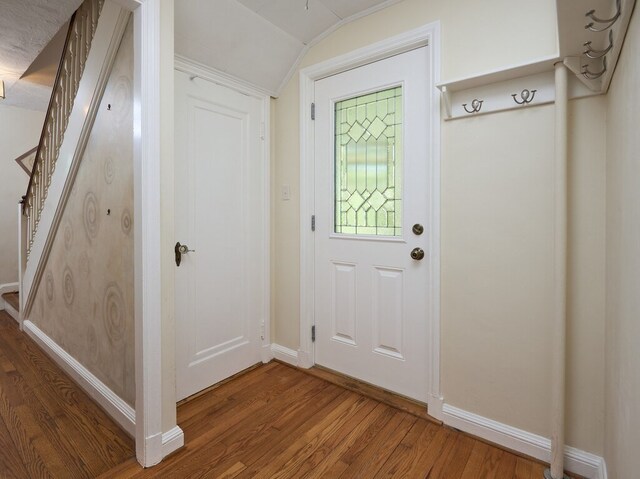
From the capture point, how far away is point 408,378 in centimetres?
204

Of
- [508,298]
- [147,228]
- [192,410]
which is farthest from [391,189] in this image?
[192,410]

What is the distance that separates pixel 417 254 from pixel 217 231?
1261mm

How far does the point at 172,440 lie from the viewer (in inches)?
64.9

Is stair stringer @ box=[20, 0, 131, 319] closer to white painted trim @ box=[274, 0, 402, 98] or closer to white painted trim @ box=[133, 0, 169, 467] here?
white painted trim @ box=[133, 0, 169, 467]

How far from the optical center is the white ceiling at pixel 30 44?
2330 millimetres

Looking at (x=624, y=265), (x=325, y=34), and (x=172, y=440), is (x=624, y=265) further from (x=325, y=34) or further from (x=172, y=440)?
(x=325, y=34)

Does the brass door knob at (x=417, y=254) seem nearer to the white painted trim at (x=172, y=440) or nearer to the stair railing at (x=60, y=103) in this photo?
the white painted trim at (x=172, y=440)

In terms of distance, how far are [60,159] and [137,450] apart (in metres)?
1.98

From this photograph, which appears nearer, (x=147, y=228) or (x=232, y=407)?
(x=147, y=228)

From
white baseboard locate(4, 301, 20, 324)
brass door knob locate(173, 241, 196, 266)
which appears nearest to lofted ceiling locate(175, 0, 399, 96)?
brass door knob locate(173, 241, 196, 266)

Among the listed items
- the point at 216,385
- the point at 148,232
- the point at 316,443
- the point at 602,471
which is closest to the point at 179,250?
the point at 148,232

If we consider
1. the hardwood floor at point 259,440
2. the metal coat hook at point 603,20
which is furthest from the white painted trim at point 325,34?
the hardwood floor at point 259,440

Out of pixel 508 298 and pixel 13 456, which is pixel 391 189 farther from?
pixel 13 456

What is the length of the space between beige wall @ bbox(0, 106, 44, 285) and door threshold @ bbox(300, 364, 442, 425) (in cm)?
405
